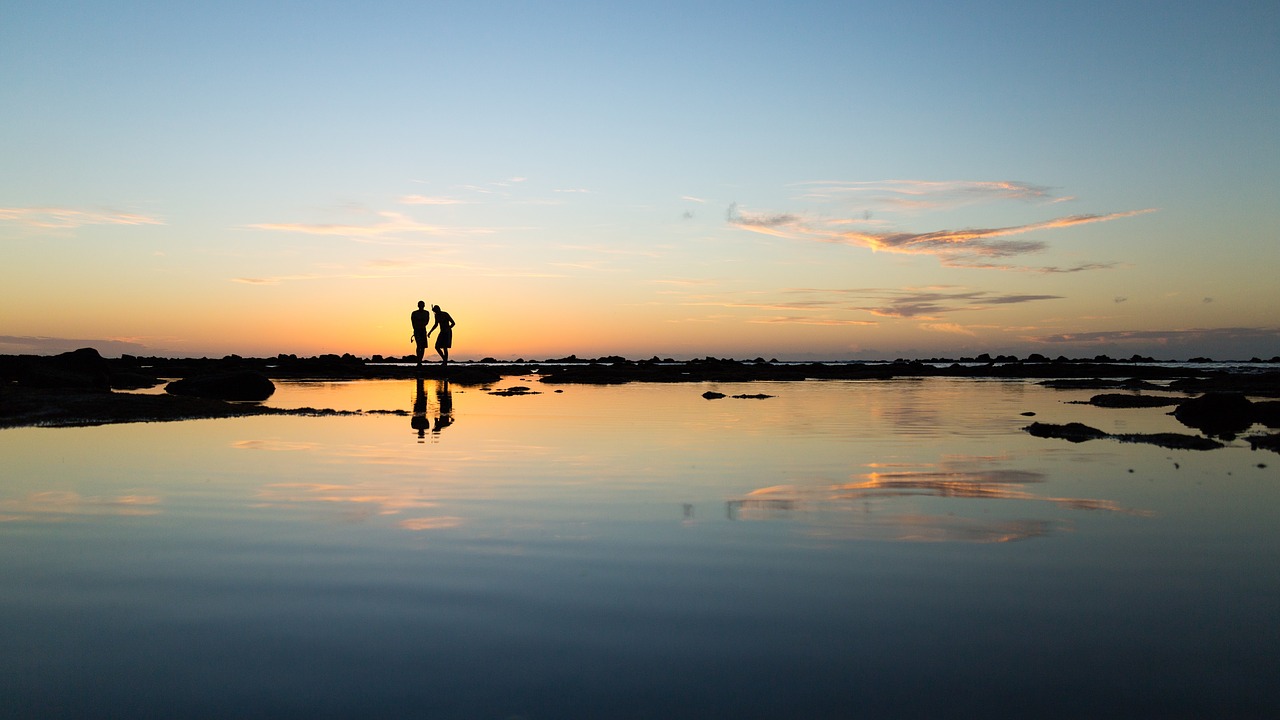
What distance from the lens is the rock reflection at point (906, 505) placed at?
8.03 metres

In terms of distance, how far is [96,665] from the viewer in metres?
4.59

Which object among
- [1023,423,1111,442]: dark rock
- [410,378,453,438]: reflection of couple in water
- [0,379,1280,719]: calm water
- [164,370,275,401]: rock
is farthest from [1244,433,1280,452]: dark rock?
[164,370,275,401]: rock

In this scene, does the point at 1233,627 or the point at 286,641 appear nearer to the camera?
the point at 286,641

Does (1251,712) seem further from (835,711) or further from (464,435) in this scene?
(464,435)

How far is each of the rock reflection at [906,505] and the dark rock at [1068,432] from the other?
5512 millimetres

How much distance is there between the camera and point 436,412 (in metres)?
22.7

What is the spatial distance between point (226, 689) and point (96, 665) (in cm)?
90

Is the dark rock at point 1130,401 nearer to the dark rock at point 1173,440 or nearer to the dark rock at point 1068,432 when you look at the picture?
the dark rock at point 1068,432

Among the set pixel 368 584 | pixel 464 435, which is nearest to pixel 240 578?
pixel 368 584

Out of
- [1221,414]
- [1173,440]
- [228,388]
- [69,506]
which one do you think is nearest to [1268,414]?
[1221,414]

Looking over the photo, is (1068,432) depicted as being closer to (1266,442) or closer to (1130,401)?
(1266,442)

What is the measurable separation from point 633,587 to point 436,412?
57.4ft

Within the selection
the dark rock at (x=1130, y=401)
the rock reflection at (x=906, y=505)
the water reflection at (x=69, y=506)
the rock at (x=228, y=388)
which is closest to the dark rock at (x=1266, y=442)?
the rock reflection at (x=906, y=505)

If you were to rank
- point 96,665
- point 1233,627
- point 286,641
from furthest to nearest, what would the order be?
1. point 1233,627
2. point 286,641
3. point 96,665
